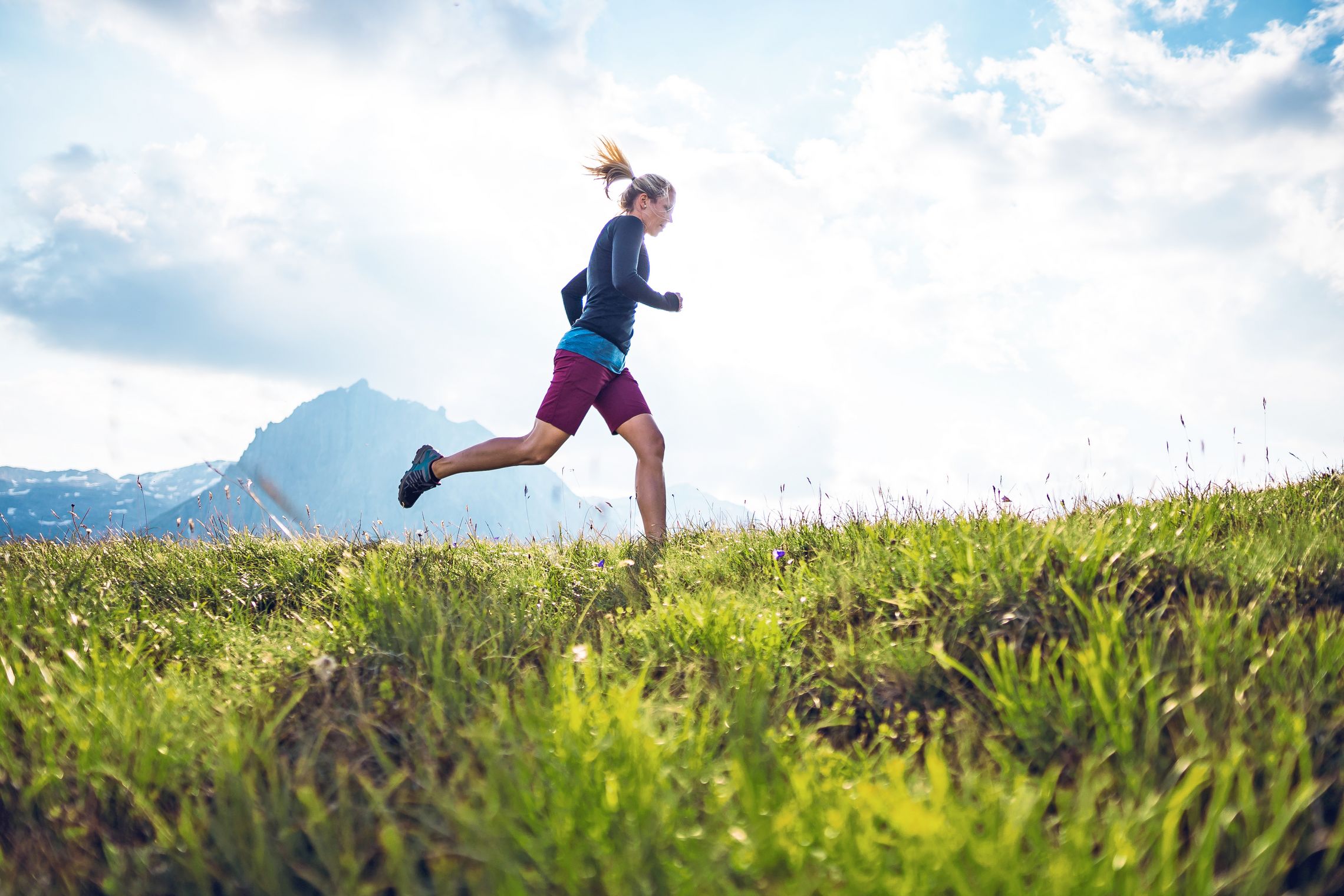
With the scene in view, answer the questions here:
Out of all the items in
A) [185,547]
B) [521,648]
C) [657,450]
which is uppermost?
[657,450]

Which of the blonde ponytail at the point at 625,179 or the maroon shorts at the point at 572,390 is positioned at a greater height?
the blonde ponytail at the point at 625,179

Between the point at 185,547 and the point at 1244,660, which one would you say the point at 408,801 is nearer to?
the point at 1244,660

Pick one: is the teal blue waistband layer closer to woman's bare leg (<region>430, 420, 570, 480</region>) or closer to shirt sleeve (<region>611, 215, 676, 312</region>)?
shirt sleeve (<region>611, 215, 676, 312</region>)

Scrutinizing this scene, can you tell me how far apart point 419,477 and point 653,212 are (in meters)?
2.71

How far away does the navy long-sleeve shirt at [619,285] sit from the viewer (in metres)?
5.25

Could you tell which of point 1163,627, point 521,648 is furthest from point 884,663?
point 521,648

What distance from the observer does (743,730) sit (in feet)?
7.09

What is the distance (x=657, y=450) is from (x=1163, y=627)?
3.60m

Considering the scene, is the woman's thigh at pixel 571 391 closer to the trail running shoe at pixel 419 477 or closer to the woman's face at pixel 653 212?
the trail running shoe at pixel 419 477

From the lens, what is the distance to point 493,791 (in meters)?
1.62

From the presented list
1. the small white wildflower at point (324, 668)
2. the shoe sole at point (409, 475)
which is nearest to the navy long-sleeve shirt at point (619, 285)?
the shoe sole at point (409, 475)

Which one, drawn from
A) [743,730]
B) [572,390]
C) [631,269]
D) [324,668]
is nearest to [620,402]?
[572,390]

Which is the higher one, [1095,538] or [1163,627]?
[1095,538]

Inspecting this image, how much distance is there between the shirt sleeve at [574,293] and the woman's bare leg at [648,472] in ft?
3.74
